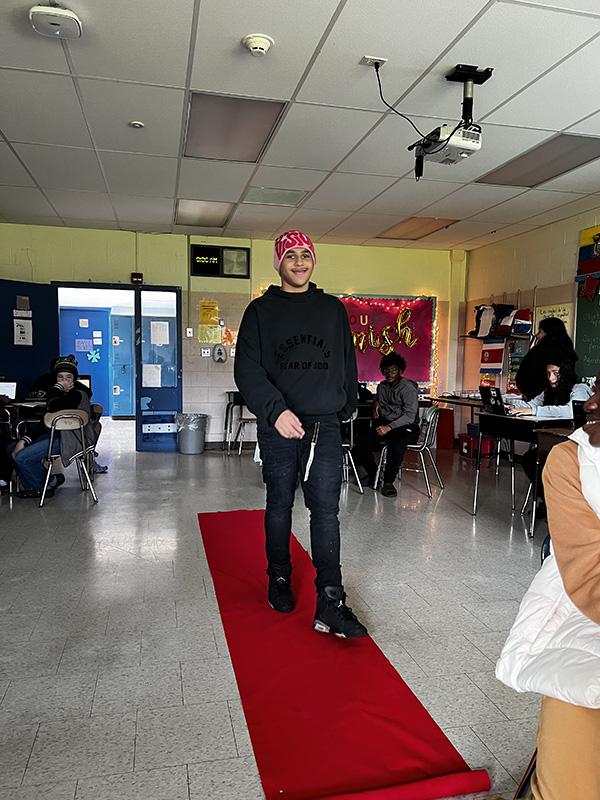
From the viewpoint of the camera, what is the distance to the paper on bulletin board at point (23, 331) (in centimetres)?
671

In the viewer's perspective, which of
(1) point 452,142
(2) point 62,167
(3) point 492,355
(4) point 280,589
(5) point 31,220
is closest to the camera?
(4) point 280,589

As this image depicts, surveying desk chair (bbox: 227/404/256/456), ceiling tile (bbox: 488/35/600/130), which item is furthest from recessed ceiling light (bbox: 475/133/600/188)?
desk chair (bbox: 227/404/256/456)

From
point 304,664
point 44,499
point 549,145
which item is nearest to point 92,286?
point 44,499

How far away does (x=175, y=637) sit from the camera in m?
2.35

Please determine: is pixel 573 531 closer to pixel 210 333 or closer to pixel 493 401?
pixel 493 401

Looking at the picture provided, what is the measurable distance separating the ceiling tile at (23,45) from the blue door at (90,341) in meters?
7.90

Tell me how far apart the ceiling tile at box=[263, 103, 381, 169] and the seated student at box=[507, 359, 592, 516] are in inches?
95.2

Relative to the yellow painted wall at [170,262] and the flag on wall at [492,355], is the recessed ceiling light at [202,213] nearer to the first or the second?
the yellow painted wall at [170,262]

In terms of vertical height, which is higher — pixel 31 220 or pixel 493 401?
pixel 31 220

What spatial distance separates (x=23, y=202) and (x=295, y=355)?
5071mm

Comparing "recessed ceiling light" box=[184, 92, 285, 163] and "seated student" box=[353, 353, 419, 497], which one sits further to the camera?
"seated student" box=[353, 353, 419, 497]

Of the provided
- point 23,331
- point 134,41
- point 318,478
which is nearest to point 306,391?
point 318,478

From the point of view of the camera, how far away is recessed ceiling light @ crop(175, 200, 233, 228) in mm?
6066

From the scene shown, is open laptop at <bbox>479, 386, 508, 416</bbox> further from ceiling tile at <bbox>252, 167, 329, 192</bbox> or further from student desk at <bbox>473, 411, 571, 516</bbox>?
ceiling tile at <bbox>252, 167, 329, 192</bbox>
